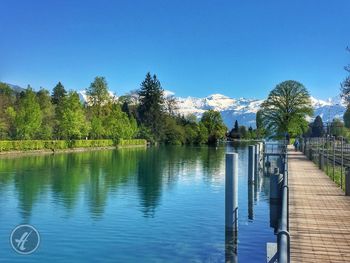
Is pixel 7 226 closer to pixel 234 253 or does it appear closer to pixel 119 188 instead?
pixel 234 253

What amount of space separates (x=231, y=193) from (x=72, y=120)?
5470 centimetres

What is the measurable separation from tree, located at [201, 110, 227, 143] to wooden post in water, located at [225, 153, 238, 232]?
106 metres

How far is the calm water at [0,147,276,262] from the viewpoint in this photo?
11.4 meters

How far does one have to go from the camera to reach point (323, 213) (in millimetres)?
12602

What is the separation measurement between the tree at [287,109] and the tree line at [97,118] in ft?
88.1

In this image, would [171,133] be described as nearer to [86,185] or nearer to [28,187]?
[86,185]

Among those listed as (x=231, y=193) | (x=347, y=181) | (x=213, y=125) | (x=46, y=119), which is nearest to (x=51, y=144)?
(x=46, y=119)

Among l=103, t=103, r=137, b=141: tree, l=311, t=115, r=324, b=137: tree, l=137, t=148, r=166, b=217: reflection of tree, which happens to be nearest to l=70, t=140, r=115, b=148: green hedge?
l=103, t=103, r=137, b=141: tree

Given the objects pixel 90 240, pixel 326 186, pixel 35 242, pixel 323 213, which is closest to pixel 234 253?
pixel 323 213

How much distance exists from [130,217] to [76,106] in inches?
2116

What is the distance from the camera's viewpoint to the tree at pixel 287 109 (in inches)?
3041

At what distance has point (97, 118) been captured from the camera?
261 feet

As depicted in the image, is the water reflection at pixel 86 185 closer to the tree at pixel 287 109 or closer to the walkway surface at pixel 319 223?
the walkway surface at pixel 319 223

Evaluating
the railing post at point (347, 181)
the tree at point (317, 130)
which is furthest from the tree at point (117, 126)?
the railing post at point (347, 181)
